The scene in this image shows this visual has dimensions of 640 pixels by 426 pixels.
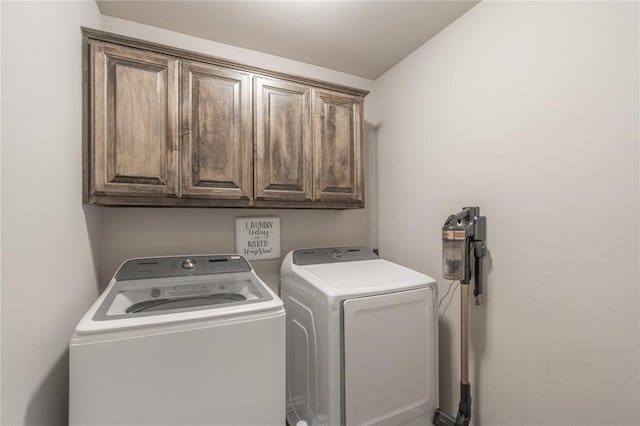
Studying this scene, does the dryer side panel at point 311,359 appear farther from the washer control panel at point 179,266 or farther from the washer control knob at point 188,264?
the washer control knob at point 188,264

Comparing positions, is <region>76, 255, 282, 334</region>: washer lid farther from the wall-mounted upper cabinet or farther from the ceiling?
the ceiling

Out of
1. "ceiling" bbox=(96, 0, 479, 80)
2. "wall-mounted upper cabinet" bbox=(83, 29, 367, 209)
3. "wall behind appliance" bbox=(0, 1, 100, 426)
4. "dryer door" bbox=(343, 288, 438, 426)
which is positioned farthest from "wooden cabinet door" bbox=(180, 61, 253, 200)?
"dryer door" bbox=(343, 288, 438, 426)

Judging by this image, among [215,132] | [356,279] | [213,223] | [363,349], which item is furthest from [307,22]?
[363,349]

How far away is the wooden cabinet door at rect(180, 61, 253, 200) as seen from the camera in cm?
152

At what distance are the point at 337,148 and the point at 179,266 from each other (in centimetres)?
122

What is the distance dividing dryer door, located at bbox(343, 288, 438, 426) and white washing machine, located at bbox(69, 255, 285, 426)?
38cm

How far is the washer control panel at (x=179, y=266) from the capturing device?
1.50 metres

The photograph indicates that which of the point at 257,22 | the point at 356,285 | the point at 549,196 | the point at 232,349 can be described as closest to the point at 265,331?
the point at 232,349

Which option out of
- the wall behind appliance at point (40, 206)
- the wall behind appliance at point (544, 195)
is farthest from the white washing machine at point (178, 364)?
the wall behind appliance at point (544, 195)

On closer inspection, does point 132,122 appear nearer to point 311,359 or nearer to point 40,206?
point 40,206

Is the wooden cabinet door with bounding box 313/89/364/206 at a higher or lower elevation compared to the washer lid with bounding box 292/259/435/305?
higher

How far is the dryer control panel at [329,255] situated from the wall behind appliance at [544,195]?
475 mm

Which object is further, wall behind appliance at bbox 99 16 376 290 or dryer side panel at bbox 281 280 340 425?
wall behind appliance at bbox 99 16 376 290

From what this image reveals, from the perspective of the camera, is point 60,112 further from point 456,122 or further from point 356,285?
point 456,122
